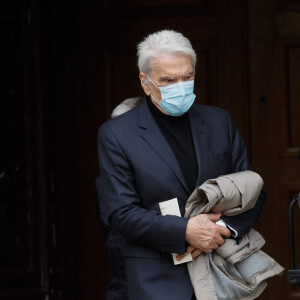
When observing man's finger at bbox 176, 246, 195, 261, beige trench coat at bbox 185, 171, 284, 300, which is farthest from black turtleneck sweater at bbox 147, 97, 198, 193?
man's finger at bbox 176, 246, 195, 261

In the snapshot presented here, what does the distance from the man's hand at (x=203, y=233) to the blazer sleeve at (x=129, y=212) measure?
29 mm

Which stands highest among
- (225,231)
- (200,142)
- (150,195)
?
(200,142)

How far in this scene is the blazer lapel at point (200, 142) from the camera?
3326 millimetres

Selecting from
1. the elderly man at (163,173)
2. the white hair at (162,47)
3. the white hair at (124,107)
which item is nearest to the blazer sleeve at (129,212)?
the elderly man at (163,173)

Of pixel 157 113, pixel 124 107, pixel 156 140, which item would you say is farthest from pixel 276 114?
pixel 156 140

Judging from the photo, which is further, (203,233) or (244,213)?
(244,213)

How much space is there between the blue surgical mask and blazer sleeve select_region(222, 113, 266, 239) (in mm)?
265

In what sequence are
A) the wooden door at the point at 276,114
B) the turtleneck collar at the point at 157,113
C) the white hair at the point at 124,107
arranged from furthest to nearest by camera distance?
the wooden door at the point at 276,114 < the white hair at the point at 124,107 < the turtleneck collar at the point at 157,113

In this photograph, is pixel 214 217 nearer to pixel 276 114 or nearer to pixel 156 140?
pixel 156 140

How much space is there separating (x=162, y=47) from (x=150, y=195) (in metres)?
0.61

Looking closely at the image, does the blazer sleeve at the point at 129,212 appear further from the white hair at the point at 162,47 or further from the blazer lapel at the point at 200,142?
the white hair at the point at 162,47

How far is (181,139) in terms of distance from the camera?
3.42 m

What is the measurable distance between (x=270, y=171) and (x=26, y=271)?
65.4 inches

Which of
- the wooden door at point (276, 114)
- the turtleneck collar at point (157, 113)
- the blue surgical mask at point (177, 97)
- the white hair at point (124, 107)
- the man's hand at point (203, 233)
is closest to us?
the man's hand at point (203, 233)
